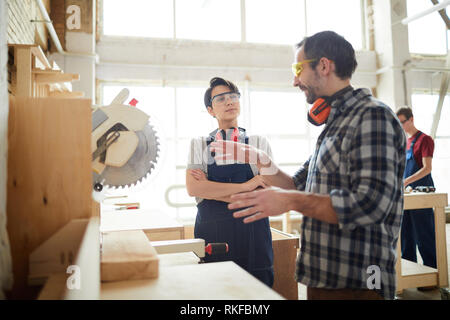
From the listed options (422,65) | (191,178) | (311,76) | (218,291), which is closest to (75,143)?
(218,291)

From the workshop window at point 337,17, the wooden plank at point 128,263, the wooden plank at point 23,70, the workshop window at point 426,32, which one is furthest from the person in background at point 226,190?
the workshop window at point 426,32

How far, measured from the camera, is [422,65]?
677 centimetres

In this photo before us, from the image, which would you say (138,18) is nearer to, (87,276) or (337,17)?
(337,17)

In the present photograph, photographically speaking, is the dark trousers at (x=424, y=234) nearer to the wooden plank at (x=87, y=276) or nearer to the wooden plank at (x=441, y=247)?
the wooden plank at (x=441, y=247)

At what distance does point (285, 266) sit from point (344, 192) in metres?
1.40

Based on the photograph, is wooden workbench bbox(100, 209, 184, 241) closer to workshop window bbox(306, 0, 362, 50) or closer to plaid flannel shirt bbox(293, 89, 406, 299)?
plaid flannel shirt bbox(293, 89, 406, 299)

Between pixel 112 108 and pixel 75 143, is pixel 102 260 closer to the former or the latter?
pixel 75 143

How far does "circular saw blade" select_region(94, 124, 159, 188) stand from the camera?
1018 mm

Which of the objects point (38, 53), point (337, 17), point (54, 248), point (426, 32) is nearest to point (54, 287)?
point (54, 248)

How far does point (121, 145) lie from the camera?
3.31 feet

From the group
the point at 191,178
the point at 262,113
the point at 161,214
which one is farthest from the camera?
the point at 262,113

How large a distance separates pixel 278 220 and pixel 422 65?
4.30 meters

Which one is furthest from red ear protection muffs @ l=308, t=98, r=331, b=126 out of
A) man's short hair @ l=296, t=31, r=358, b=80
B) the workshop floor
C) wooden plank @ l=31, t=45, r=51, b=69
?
wooden plank @ l=31, t=45, r=51, b=69

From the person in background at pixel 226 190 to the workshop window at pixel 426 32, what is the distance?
6.40 meters
